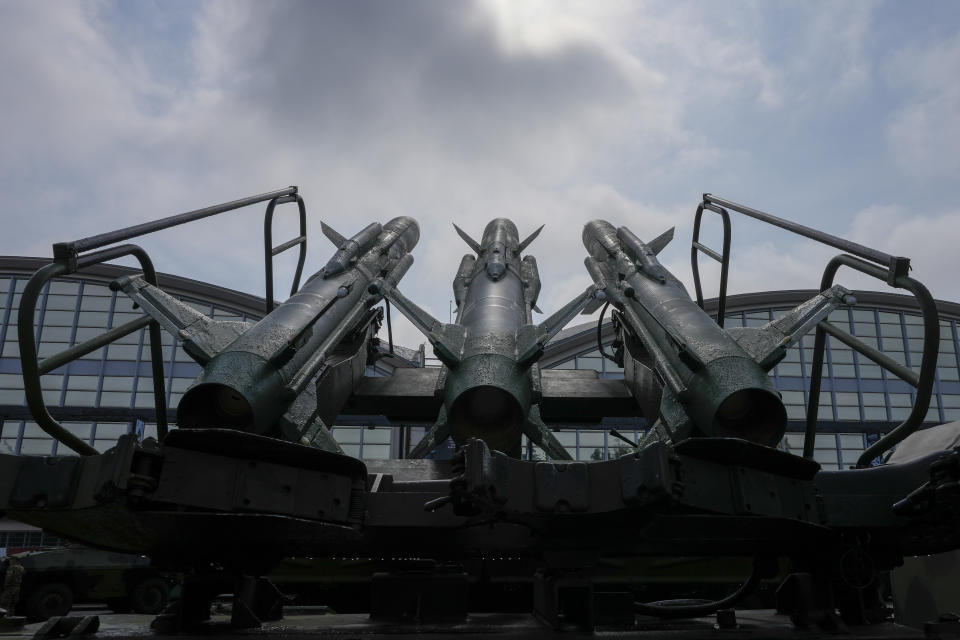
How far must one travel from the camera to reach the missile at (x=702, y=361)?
5594 mm

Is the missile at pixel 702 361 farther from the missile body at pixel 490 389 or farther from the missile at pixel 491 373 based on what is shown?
the missile body at pixel 490 389

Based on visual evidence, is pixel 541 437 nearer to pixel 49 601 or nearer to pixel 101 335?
pixel 101 335

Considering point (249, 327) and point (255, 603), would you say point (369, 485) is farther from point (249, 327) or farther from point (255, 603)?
point (249, 327)

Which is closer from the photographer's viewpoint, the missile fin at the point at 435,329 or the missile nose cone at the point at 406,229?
the missile fin at the point at 435,329

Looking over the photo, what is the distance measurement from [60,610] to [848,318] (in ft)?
101

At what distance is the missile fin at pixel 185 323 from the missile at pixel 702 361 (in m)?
4.06

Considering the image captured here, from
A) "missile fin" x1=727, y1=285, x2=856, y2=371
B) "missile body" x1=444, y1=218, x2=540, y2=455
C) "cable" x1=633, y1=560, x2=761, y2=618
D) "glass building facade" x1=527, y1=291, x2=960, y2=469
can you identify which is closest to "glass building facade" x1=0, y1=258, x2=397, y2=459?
"glass building facade" x1=527, y1=291, x2=960, y2=469

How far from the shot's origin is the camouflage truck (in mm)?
11203

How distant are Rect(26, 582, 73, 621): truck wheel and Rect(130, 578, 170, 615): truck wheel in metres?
1.02

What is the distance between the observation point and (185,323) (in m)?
6.22

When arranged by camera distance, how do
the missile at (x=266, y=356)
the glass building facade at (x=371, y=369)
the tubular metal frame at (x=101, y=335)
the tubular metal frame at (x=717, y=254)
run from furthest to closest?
1. the glass building facade at (x=371, y=369)
2. the tubular metal frame at (x=717, y=254)
3. the missile at (x=266, y=356)
4. the tubular metal frame at (x=101, y=335)

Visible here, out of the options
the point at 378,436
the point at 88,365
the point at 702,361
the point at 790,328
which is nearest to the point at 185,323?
the point at 702,361

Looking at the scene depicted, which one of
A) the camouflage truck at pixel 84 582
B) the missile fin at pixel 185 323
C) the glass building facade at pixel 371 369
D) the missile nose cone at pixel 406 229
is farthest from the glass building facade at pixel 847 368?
the missile fin at pixel 185 323

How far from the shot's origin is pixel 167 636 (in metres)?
3.23
